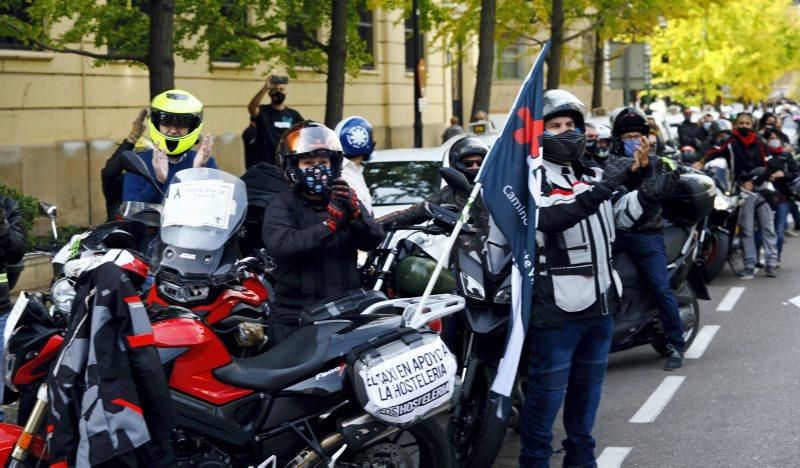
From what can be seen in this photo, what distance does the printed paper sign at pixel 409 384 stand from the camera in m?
4.89

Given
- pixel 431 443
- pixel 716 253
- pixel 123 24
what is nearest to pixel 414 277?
pixel 431 443

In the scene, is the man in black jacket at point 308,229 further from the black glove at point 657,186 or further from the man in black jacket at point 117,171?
the man in black jacket at point 117,171

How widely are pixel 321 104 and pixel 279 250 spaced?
20632 mm

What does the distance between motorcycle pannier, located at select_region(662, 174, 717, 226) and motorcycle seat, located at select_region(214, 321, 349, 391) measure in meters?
4.72

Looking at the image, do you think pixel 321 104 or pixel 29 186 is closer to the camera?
pixel 29 186

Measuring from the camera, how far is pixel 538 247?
5684 mm

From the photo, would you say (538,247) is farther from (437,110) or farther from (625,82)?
(437,110)

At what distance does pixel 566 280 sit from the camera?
18.5 ft

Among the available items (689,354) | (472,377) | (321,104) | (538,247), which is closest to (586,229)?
(538,247)

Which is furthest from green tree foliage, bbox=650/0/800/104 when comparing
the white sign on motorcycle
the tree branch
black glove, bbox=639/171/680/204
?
the white sign on motorcycle

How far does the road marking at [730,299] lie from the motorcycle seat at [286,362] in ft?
24.4

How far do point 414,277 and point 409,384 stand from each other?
6.21 ft

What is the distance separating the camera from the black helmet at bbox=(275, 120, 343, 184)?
18.5ft

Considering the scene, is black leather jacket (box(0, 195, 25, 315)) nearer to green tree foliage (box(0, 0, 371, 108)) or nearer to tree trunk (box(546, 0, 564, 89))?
green tree foliage (box(0, 0, 371, 108))
